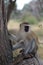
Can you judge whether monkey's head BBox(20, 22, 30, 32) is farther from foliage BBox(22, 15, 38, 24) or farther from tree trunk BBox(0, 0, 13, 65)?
foliage BBox(22, 15, 38, 24)

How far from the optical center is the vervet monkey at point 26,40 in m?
5.62

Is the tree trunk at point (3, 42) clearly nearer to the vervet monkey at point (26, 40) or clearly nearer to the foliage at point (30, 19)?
the vervet monkey at point (26, 40)

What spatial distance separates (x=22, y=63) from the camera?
15.7 ft

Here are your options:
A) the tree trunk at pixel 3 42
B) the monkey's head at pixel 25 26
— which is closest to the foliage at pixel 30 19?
the monkey's head at pixel 25 26

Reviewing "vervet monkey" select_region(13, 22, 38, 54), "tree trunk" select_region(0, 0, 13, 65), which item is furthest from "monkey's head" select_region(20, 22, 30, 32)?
"tree trunk" select_region(0, 0, 13, 65)

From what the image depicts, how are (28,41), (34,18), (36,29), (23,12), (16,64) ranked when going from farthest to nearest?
(23,12) < (34,18) < (36,29) < (28,41) < (16,64)

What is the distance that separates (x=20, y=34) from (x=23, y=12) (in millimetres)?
14118

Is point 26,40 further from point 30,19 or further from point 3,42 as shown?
point 30,19

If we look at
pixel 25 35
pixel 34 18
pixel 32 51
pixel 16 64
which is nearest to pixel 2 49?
pixel 16 64

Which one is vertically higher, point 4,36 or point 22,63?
point 4,36

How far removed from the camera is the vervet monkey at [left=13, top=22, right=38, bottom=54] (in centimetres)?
562

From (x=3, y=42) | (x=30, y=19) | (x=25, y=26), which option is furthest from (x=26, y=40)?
(x=30, y=19)

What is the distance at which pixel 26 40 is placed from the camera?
234 inches

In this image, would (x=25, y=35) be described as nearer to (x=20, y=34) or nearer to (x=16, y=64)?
(x=20, y=34)
